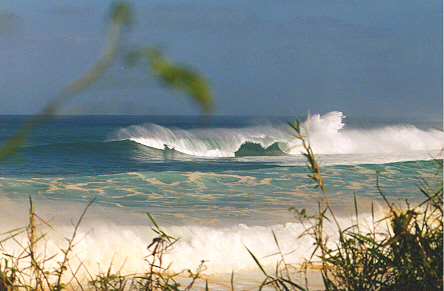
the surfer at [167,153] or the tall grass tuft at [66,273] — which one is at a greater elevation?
the surfer at [167,153]

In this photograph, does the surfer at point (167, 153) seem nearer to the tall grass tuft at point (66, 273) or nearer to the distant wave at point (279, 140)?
the distant wave at point (279, 140)

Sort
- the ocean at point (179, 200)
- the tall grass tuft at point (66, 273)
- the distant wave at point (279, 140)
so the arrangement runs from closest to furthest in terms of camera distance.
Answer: the tall grass tuft at point (66, 273)
the ocean at point (179, 200)
the distant wave at point (279, 140)

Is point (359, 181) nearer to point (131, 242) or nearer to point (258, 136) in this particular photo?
point (131, 242)

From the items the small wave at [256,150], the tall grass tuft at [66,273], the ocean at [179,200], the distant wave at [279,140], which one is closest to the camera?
the tall grass tuft at [66,273]

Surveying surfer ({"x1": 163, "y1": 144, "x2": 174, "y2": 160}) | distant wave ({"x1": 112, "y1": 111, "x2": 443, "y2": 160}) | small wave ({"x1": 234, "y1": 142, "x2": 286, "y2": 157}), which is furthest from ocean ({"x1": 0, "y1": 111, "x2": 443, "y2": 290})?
small wave ({"x1": 234, "y1": 142, "x2": 286, "y2": 157})

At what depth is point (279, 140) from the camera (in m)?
21.8

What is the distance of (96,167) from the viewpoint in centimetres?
1252

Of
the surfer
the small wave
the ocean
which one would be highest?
the small wave

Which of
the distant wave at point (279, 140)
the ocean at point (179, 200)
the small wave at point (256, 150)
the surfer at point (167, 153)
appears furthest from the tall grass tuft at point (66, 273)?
the distant wave at point (279, 140)

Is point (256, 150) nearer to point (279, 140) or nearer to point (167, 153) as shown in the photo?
point (279, 140)

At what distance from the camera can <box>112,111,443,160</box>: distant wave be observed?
19344 mm

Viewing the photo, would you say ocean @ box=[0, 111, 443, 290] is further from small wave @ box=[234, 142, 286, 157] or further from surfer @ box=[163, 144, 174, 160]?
small wave @ box=[234, 142, 286, 157]

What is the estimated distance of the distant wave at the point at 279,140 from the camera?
19.3m

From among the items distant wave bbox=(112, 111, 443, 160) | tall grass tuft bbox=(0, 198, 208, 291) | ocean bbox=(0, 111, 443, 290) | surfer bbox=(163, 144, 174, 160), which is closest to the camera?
tall grass tuft bbox=(0, 198, 208, 291)
